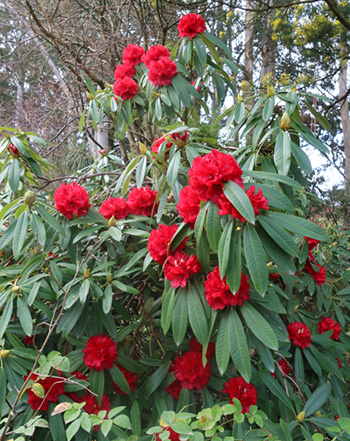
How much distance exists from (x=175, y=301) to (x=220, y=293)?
15 centimetres

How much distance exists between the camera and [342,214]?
5.49 m

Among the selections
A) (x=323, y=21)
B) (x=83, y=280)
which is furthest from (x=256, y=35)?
(x=83, y=280)

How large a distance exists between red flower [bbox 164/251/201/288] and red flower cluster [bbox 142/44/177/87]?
948mm

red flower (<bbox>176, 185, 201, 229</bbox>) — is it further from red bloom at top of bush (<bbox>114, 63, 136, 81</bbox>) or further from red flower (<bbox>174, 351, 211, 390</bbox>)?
red bloom at top of bush (<bbox>114, 63, 136, 81</bbox>)

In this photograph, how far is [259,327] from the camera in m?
0.94

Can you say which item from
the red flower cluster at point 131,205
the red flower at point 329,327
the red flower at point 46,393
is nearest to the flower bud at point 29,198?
the red flower cluster at point 131,205

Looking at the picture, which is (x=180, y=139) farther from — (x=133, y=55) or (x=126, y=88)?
(x=133, y=55)

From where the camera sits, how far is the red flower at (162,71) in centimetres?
164

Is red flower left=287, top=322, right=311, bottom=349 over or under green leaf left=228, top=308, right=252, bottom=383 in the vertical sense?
under

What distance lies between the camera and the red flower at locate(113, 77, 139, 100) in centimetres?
185

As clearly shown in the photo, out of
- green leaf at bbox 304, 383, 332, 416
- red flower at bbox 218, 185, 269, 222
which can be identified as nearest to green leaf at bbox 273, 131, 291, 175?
red flower at bbox 218, 185, 269, 222

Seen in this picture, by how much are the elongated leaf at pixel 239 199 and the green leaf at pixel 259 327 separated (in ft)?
1.03

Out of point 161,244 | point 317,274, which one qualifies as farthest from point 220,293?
point 317,274

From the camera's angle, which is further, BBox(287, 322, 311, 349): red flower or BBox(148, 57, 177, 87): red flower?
BBox(148, 57, 177, 87): red flower
